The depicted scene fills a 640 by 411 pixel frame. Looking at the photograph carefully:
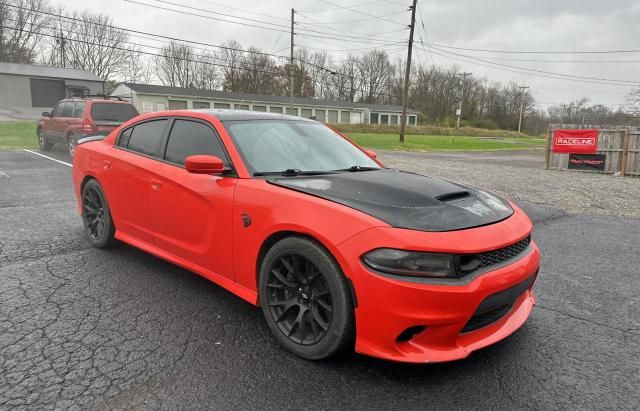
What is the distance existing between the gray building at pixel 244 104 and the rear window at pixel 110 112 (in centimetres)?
2119

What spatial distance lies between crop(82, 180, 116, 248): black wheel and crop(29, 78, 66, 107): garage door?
165ft

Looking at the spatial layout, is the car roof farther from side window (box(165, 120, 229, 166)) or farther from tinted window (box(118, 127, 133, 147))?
tinted window (box(118, 127, 133, 147))

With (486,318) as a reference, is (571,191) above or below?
below

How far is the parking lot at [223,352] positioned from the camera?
220cm

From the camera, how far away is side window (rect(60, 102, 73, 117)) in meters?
13.0

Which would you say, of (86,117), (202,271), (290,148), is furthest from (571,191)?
(86,117)

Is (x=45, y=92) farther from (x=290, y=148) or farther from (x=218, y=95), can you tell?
(x=290, y=148)

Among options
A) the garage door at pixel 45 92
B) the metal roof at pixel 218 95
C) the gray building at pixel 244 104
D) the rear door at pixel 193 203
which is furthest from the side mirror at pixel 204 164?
the garage door at pixel 45 92

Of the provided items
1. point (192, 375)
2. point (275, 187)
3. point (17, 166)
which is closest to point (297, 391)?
point (192, 375)

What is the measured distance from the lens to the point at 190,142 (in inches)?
139

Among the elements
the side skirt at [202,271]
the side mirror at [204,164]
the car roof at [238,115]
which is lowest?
the side skirt at [202,271]

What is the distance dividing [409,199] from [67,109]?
14.0 metres

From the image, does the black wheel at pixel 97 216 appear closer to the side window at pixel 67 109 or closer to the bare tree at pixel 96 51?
the side window at pixel 67 109

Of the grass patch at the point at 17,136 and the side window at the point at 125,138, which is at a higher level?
the side window at the point at 125,138
